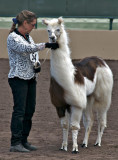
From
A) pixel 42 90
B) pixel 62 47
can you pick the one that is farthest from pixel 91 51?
pixel 62 47

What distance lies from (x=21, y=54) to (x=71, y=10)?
34.3ft

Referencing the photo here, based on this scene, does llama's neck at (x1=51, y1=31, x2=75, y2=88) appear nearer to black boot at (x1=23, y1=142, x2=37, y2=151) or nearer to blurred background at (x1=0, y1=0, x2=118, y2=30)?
black boot at (x1=23, y1=142, x2=37, y2=151)

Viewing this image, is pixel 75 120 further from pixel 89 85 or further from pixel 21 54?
pixel 21 54

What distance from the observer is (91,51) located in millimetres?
15891

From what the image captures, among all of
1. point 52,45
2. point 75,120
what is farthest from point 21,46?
point 75,120

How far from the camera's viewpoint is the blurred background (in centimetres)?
1631

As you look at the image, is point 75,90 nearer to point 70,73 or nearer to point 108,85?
point 70,73

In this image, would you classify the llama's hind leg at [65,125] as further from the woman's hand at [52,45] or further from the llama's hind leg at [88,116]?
the woman's hand at [52,45]

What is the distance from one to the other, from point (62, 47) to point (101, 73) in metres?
1.17

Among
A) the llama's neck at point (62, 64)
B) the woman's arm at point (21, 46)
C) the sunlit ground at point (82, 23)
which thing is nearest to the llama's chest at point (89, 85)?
the llama's neck at point (62, 64)

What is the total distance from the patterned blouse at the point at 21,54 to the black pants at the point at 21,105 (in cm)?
10

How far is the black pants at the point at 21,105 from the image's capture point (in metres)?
6.27

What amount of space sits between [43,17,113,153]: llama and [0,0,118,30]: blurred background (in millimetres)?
9173

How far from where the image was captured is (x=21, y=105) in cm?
630
